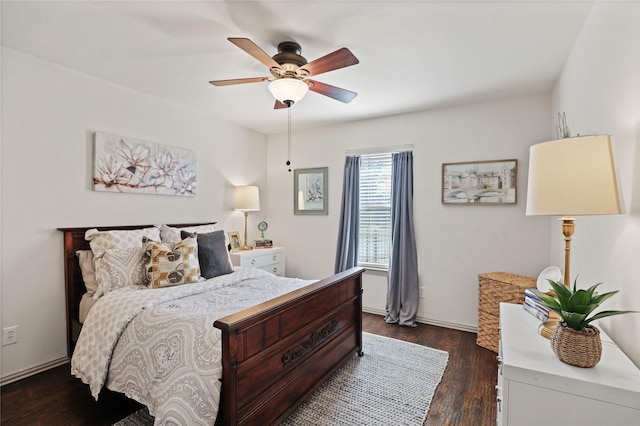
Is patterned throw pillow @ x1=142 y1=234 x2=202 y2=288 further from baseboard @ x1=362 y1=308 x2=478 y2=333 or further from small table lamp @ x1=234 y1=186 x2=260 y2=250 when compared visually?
baseboard @ x1=362 y1=308 x2=478 y2=333

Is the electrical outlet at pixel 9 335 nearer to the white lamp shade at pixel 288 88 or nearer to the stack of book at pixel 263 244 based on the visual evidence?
the stack of book at pixel 263 244

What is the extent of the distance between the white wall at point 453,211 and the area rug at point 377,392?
3.04 feet

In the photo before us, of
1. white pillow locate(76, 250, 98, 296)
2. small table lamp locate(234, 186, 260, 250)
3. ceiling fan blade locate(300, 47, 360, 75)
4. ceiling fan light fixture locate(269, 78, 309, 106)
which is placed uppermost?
ceiling fan blade locate(300, 47, 360, 75)

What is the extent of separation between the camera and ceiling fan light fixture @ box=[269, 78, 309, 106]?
2131 mm

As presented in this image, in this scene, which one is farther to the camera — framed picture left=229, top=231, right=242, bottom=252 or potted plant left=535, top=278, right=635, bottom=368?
framed picture left=229, top=231, right=242, bottom=252

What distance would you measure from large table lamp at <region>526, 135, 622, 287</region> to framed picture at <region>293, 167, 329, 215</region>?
3.22m

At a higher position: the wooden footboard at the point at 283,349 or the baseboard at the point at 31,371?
the wooden footboard at the point at 283,349

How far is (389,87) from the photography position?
3023 mm

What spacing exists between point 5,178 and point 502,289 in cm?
426

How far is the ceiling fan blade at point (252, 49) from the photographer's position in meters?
1.73

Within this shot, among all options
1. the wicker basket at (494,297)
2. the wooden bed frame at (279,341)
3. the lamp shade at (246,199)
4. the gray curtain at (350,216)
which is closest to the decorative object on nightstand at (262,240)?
the lamp shade at (246,199)

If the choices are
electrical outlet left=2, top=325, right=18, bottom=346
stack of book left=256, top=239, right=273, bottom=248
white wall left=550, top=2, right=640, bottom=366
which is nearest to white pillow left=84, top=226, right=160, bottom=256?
electrical outlet left=2, top=325, right=18, bottom=346

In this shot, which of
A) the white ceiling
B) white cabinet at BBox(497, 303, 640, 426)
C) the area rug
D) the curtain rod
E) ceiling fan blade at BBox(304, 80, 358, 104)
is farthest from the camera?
the curtain rod

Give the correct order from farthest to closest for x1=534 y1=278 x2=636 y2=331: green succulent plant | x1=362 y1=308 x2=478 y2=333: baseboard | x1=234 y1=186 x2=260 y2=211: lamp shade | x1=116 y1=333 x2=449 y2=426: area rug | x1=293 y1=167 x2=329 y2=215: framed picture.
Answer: x1=293 y1=167 x2=329 y2=215: framed picture < x1=234 y1=186 x2=260 y2=211: lamp shade < x1=362 y1=308 x2=478 y2=333: baseboard < x1=116 y1=333 x2=449 y2=426: area rug < x1=534 y1=278 x2=636 y2=331: green succulent plant
